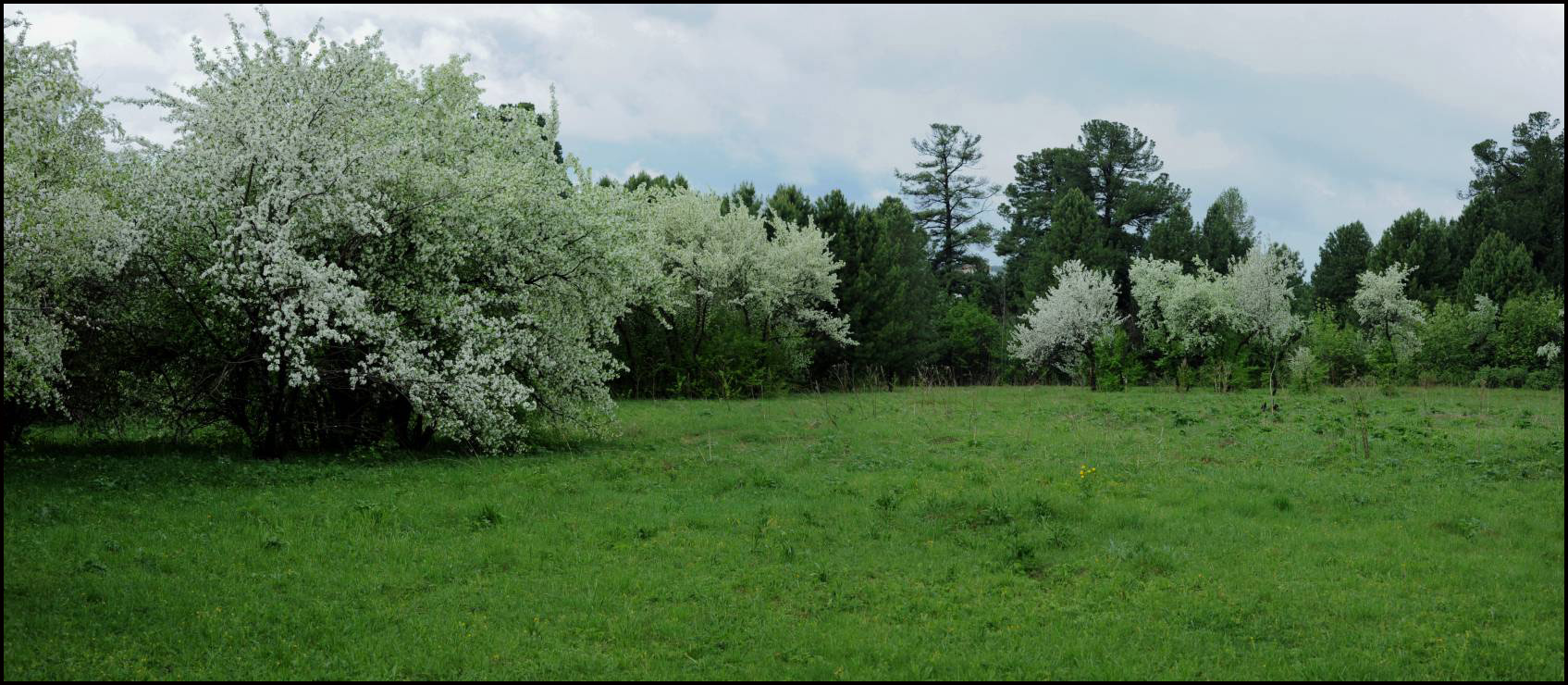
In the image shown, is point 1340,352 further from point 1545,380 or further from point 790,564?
point 790,564

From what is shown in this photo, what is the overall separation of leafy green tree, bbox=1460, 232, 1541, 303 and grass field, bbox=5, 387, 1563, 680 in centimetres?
3687

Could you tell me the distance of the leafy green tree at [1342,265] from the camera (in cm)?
5550

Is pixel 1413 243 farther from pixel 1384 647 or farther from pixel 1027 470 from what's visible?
pixel 1384 647

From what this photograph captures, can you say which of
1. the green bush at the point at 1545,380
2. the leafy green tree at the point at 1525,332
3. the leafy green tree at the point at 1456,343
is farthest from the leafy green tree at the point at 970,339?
the green bush at the point at 1545,380

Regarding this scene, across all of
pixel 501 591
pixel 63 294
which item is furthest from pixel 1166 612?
pixel 63 294

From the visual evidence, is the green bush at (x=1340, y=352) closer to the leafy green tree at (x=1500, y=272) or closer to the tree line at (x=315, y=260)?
the leafy green tree at (x=1500, y=272)

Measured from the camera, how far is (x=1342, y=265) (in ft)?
184

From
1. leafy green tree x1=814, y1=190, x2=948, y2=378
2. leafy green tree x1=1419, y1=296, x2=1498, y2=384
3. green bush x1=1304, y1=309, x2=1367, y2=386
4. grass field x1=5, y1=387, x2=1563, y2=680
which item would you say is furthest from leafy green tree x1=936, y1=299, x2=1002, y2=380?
grass field x1=5, y1=387, x2=1563, y2=680

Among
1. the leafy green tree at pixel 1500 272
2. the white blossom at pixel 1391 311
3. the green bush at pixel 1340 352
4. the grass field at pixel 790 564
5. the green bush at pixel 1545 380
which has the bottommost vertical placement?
the grass field at pixel 790 564

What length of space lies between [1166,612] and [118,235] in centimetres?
1280

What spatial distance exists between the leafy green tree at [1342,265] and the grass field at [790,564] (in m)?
45.2

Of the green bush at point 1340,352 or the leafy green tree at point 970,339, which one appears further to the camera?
the leafy green tree at point 970,339

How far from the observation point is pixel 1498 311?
44.2 m

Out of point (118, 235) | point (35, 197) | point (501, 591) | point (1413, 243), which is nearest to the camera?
point (501, 591)
